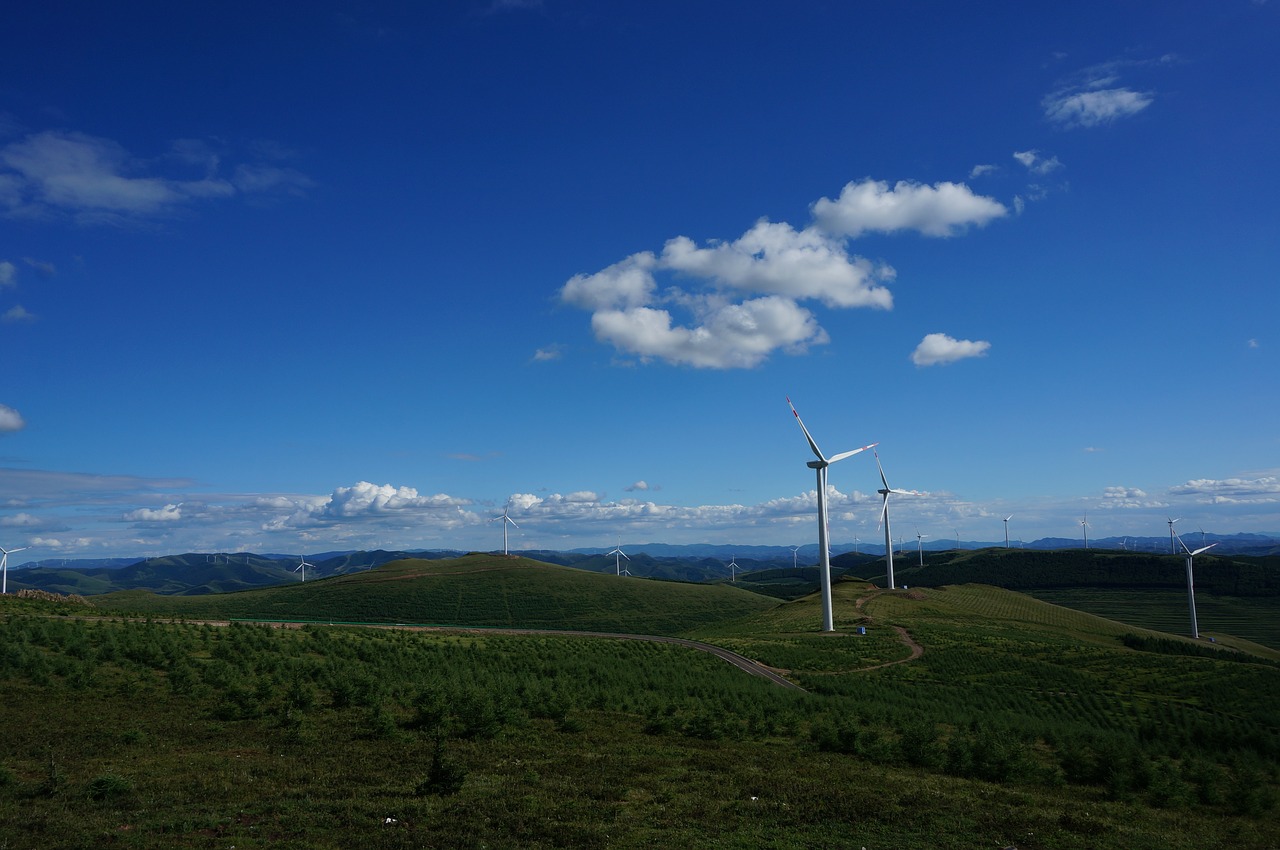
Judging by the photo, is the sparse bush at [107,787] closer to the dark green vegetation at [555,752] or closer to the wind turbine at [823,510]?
the dark green vegetation at [555,752]

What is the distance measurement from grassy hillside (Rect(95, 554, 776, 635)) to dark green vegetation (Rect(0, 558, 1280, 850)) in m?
92.8

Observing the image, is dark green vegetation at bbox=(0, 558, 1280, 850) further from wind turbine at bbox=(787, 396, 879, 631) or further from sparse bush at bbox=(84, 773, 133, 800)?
wind turbine at bbox=(787, 396, 879, 631)

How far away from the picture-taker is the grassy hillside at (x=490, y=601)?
151 metres

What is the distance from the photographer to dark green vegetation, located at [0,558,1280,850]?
19.6m

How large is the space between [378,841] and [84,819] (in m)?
7.59

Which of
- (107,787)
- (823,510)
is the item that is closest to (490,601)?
(823,510)

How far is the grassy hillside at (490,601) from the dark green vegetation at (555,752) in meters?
92.8

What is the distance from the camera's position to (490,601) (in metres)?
164

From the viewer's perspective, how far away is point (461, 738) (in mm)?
29141

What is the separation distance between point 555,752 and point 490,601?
14298cm

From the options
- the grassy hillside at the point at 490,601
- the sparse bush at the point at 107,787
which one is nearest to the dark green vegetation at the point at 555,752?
the sparse bush at the point at 107,787

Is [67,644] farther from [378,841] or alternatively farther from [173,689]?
[378,841]

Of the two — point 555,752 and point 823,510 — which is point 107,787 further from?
point 823,510

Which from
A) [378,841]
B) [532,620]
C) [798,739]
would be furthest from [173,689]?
[532,620]
